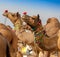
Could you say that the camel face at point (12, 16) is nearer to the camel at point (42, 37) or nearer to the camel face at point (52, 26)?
the camel face at point (52, 26)

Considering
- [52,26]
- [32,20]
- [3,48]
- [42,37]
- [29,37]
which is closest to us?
[3,48]

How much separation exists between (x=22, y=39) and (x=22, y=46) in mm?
538

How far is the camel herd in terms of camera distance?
4555 mm

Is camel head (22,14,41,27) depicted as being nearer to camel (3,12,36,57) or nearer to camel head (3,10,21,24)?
camel (3,12,36,57)

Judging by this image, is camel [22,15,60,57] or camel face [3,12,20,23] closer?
camel [22,15,60,57]

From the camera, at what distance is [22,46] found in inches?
305

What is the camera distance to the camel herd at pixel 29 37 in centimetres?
455

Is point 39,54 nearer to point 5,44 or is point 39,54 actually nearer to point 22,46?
point 22,46

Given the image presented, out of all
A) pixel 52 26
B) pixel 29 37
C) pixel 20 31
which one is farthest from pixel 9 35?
pixel 20 31

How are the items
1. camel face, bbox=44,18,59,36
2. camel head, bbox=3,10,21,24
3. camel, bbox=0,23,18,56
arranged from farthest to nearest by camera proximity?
camel head, bbox=3,10,21,24, camel face, bbox=44,18,59,36, camel, bbox=0,23,18,56

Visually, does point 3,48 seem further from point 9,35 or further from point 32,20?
point 9,35

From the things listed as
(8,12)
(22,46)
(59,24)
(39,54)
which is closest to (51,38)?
(59,24)

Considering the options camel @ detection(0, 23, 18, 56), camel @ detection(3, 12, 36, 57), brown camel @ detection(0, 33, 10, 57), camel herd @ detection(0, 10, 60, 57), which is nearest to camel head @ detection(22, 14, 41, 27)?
camel herd @ detection(0, 10, 60, 57)

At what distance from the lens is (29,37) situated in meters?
7.14
